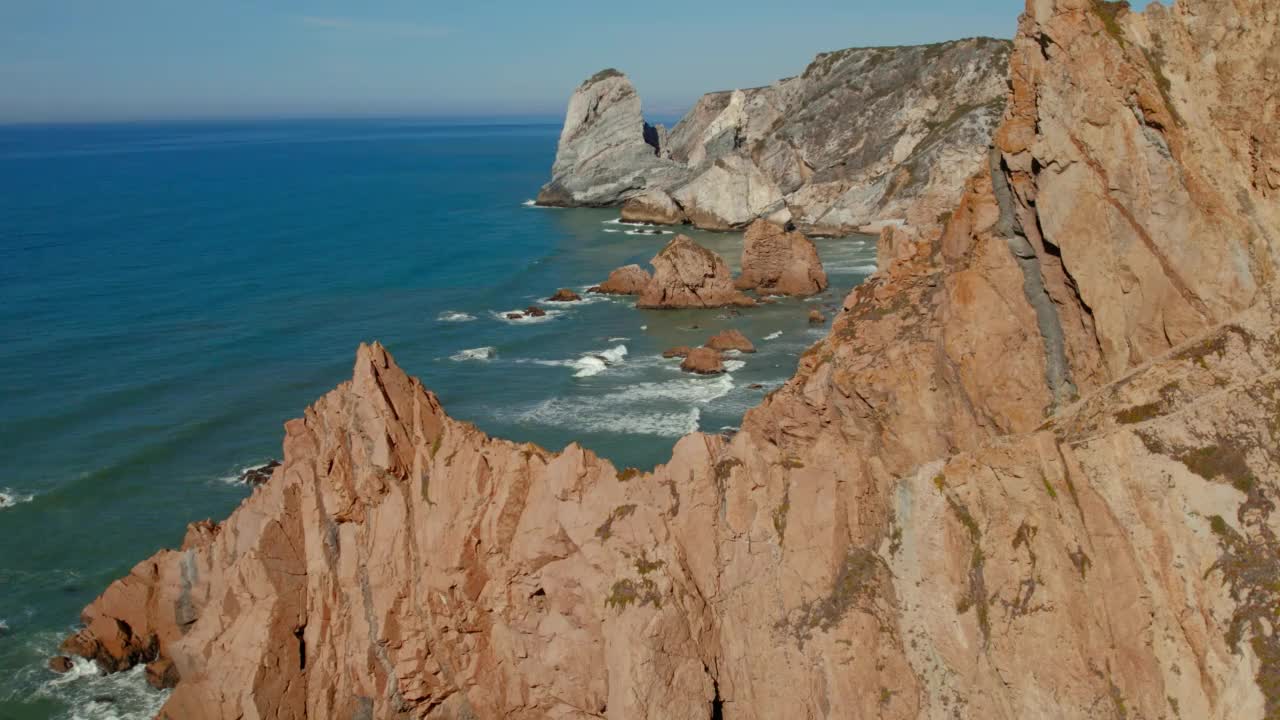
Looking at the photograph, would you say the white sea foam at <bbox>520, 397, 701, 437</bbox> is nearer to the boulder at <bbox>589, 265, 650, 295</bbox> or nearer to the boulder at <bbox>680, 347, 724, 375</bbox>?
the boulder at <bbox>680, 347, 724, 375</bbox>

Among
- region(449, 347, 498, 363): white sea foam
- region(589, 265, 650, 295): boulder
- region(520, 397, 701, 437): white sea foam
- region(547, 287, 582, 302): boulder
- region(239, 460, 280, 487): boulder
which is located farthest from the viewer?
region(589, 265, 650, 295): boulder

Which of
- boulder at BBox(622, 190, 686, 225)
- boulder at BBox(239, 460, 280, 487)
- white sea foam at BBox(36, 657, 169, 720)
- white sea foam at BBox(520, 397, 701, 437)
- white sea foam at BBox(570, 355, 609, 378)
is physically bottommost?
white sea foam at BBox(36, 657, 169, 720)

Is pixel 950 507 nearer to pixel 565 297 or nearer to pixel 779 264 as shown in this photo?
pixel 779 264

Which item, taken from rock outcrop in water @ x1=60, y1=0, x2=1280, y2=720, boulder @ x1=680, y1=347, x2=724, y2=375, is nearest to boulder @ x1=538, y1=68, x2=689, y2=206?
boulder @ x1=680, y1=347, x2=724, y2=375

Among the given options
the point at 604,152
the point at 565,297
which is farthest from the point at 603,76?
the point at 565,297

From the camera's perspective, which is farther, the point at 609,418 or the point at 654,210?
the point at 654,210

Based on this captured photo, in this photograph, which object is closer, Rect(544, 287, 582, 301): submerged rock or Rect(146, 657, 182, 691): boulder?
Rect(146, 657, 182, 691): boulder

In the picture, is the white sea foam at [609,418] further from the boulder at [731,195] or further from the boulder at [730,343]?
the boulder at [731,195]
